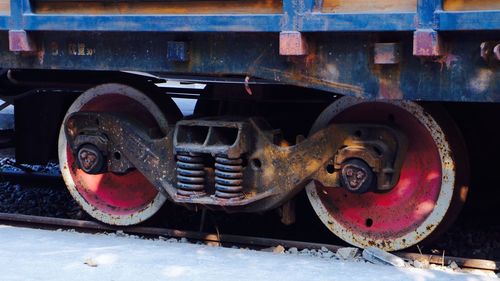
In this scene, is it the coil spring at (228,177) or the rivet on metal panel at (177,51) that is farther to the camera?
the coil spring at (228,177)

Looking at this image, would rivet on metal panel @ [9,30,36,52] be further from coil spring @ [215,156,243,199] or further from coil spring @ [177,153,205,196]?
coil spring @ [215,156,243,199]

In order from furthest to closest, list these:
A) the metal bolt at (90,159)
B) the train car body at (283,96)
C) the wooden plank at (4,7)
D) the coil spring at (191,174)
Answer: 1. the metal bolt at (90,159)
2. the wooden plank at (4,7)
3. the coil spring at (191,174)
4. the train car body at (283,96)

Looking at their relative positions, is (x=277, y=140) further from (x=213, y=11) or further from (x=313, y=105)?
(x=213, y=11)

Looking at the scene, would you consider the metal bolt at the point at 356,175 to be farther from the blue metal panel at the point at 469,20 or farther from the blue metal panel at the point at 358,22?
the blue metal panel at the point at 469,20

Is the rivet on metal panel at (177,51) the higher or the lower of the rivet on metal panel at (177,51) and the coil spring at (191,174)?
the higher

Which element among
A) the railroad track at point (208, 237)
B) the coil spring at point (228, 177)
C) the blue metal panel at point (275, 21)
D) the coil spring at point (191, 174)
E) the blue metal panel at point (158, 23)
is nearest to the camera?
the blue metal panel at point (275, 21)

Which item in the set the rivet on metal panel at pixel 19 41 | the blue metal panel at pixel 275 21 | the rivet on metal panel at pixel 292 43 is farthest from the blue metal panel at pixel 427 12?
the rivet on metal panel at pixel 19 41

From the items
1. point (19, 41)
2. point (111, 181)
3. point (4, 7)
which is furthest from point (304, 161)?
point (4, 7)

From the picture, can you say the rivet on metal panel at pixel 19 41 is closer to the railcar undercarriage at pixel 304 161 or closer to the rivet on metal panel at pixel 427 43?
the railcar undercarriage at pixel 304 161

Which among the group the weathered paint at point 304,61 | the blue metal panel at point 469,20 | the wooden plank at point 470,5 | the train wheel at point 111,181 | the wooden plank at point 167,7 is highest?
the wooden plank at point 167,7

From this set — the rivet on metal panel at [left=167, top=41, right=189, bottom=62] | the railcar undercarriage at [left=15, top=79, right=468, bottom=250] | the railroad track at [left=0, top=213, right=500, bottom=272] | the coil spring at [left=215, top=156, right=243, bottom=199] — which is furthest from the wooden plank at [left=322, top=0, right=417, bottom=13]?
the railroad track at [left=0, top=213, right=500, bottom=272]

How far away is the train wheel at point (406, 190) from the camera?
5750mm

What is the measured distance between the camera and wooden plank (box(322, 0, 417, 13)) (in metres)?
5.06

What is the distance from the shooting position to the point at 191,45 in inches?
228
